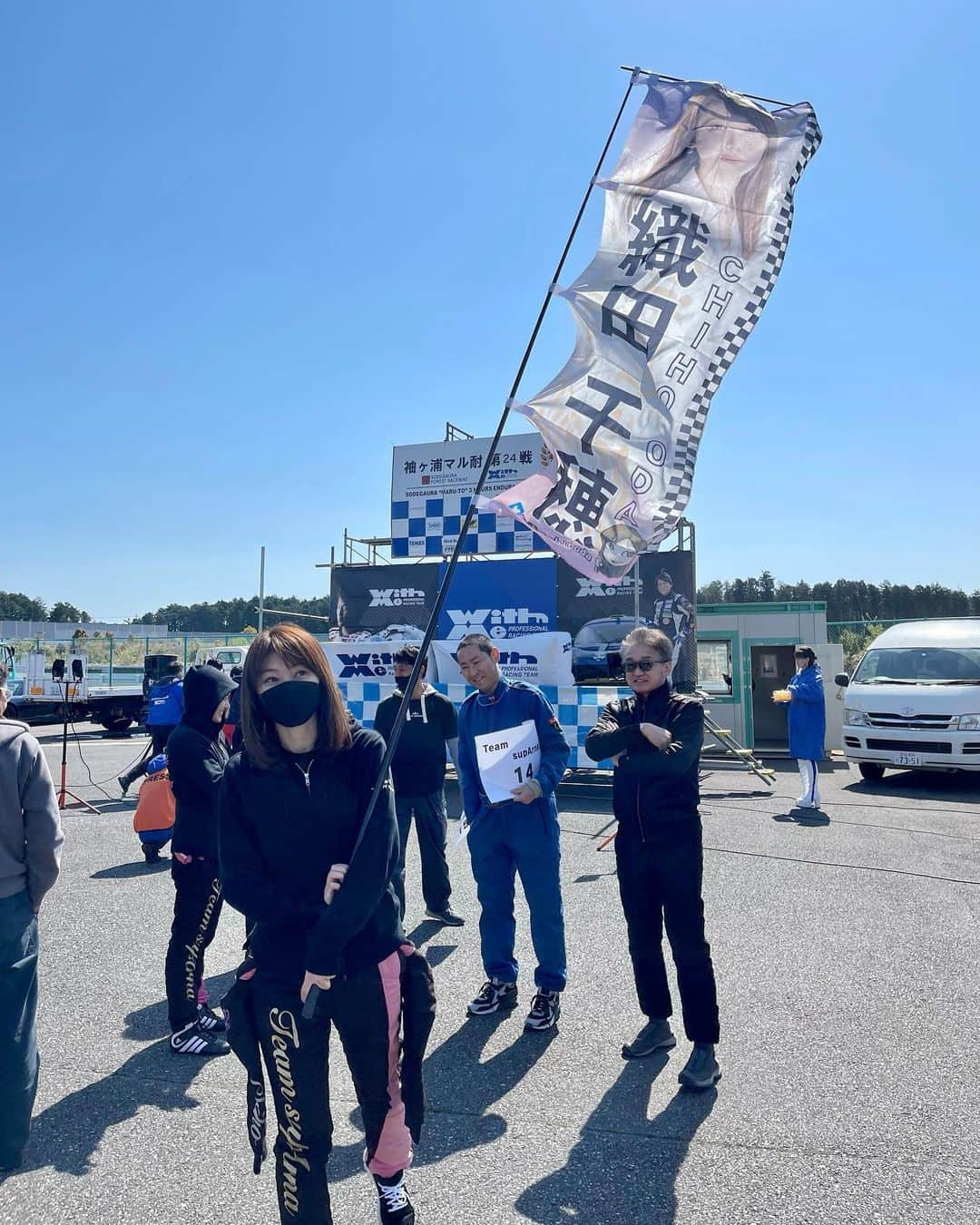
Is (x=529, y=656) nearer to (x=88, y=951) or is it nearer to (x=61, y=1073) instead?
(x=88, y=951)

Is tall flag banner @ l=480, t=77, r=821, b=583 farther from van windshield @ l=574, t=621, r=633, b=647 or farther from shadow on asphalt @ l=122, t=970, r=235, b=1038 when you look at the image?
van windshield @ l=574, t=621, r=633, b=647

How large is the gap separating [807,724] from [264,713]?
8352mm

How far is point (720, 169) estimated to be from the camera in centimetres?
418

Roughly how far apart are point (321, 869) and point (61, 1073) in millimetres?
2289

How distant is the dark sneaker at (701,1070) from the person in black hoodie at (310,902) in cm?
144

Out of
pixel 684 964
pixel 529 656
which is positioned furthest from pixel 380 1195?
pixel 529 656

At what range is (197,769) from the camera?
12.4ft

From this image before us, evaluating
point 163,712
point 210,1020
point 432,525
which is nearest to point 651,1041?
point 210,1020

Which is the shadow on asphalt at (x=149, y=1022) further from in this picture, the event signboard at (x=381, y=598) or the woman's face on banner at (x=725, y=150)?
the event signboard at (x=381, y=598)

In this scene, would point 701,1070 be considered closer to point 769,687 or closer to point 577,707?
point 577,707

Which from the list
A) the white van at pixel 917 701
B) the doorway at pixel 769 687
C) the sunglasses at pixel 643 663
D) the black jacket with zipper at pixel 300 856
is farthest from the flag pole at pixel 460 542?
the doorway at pixel 769 687

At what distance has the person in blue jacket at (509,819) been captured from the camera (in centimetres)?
417

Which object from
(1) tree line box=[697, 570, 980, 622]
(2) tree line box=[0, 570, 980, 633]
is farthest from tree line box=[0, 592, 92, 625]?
(1) tree line box=[697, 570, 980, 622]

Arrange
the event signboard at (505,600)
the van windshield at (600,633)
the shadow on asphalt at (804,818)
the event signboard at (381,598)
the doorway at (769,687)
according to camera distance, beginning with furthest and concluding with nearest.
Answer: the doorway at (769,687) < the event signboard at (381,598) < the event signboard at (505,600) < the van windshield at (600,633) < the shadow on asphalt at (804,818)
